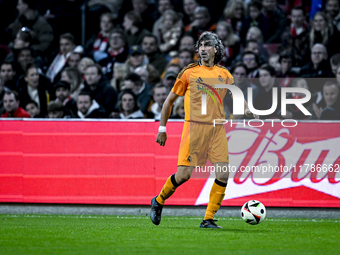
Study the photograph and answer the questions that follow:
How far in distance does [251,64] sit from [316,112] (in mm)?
1991

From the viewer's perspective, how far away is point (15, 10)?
44.2 ft

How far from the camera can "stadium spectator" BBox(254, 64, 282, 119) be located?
970 centimetres

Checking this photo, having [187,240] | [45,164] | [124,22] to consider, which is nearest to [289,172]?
[187,240]

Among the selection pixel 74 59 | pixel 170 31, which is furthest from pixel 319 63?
pixel 74 59

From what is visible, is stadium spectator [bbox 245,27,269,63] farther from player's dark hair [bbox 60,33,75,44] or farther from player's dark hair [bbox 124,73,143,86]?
player's dark hair [bbox 60,33,75,44]

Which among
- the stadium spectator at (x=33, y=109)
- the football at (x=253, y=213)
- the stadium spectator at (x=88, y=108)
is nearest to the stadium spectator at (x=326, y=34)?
the stadium spectator at (x=88, y=108)

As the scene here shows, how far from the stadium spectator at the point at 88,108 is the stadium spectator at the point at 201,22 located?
3331 mm

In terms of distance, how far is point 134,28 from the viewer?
12477 mm

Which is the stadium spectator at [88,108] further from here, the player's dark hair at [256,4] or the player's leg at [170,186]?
the player's dark hair at [256,4]

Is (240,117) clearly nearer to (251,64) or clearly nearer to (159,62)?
(251,64)

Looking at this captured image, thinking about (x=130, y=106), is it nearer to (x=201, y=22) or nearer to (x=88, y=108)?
(x=88, y=108)

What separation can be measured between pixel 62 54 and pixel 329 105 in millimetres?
6319

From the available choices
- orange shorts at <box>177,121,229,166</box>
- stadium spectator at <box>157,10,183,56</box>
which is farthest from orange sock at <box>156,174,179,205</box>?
stadium spectator at <box>157,10,183,56</box>

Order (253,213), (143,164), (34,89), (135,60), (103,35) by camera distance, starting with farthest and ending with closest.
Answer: (103,35) < (135,60) < (34,89) < (143,164) < (253,213)
